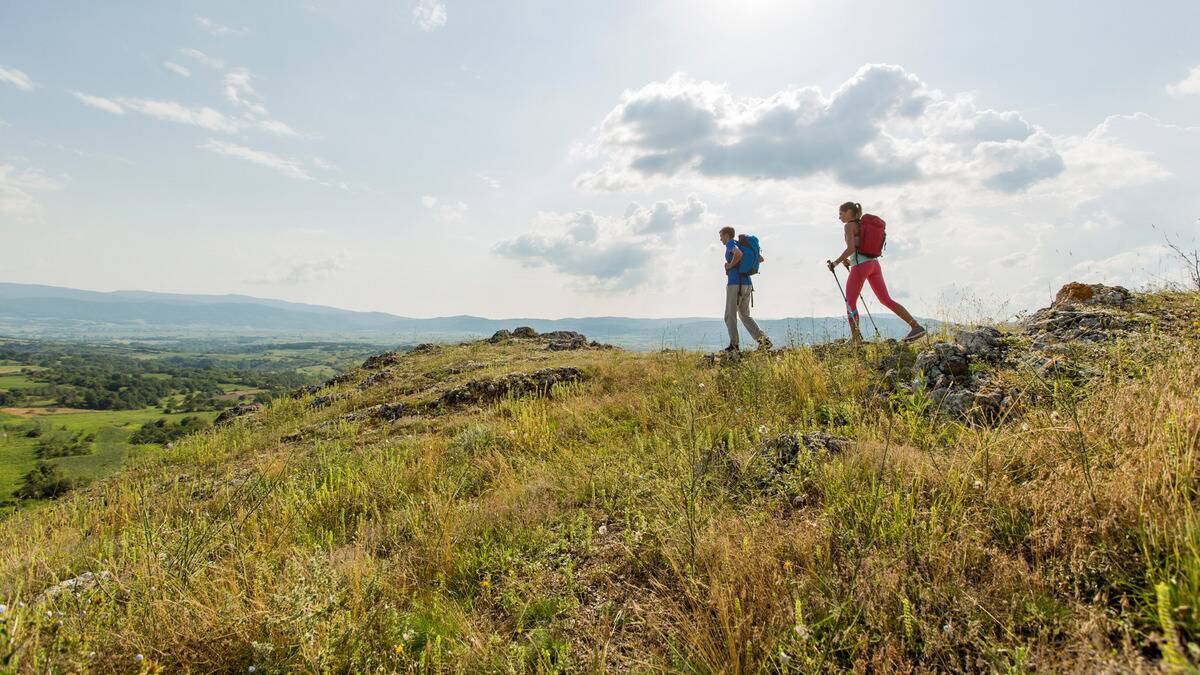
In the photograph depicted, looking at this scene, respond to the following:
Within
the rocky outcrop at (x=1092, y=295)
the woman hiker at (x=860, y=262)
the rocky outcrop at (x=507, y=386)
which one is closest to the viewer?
the rocky outcrop at (x=1092, y=295)

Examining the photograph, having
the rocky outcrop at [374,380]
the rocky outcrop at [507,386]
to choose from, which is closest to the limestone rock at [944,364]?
the rocky outcrop at [507,386]

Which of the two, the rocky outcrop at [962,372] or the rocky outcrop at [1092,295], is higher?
the rocky outcrop at [1092,295]

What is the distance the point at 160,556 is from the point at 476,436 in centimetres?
415

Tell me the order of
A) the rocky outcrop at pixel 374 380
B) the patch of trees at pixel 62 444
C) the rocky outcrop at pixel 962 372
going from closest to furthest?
the rocky outcrop at pixel 962 372
the rocky outcrop at pixel 374 380
the patch of trees at pixel 62 444

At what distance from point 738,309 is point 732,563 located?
8.08 meters

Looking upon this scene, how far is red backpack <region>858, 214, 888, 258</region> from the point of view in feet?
26.2

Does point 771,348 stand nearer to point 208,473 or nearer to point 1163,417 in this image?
point 1163,417

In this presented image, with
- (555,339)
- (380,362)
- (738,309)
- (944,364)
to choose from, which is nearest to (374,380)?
(380,362)

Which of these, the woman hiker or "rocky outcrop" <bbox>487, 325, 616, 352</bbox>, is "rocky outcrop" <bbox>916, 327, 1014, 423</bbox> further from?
"rocky outcrop" <bbox>487, 325, 616, 352</bbox>

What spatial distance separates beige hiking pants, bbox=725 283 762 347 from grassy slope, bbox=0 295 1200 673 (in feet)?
16.9

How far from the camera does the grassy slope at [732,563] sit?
209 centimetres

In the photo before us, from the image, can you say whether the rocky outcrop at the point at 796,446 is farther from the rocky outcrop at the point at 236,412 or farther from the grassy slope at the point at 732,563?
the rocky outcrop at the point at 236,412

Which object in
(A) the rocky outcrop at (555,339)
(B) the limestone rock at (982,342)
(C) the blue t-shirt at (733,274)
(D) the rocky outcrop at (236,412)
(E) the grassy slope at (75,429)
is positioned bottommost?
(E) the grassy slope at (75,429)

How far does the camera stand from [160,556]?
9.78ft
